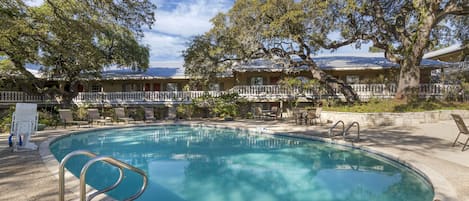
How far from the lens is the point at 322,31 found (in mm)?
18359

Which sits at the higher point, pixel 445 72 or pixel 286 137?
pixel 445 72

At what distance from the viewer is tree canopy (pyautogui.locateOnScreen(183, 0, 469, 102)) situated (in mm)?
16703

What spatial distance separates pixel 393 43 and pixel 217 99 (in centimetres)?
1306

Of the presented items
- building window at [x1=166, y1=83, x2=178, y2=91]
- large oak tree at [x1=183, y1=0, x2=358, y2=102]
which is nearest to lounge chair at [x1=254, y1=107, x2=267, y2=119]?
large oak tree at [x1=183, y1=0, x2=358, y2=102]

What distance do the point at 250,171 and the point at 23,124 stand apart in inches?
284

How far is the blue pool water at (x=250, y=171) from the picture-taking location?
20.5 ft

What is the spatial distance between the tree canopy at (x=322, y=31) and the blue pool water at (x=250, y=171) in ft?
25.7

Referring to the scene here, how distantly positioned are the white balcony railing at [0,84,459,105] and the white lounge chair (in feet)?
47.0

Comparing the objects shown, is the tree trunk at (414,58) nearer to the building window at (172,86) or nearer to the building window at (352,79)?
the building window at (352,79)

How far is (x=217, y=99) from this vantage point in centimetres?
2112

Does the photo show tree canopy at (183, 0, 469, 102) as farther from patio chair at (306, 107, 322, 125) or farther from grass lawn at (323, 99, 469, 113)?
patio chair at (306, 107, 322, 125)

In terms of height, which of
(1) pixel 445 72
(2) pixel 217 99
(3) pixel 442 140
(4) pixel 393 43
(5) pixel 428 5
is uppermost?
(5) pixel 428 5

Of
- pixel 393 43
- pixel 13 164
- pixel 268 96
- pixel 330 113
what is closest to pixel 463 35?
pixel 393 43

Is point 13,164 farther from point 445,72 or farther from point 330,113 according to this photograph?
point 445,72
